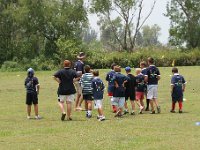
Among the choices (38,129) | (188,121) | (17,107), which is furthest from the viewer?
(17,107)

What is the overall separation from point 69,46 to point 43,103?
3432 cm

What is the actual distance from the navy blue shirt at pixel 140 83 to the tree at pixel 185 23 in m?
61.8

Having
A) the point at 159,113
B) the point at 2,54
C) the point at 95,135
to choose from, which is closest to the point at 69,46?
the point at 2,54

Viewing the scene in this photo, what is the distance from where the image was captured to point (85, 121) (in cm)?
1559

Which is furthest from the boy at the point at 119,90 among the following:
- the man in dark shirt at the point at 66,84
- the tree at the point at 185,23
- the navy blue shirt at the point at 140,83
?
the tree at the point at 185,23

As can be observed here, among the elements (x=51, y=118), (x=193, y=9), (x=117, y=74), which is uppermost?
(x=193, y=9)

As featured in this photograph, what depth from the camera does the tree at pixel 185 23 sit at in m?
79.1

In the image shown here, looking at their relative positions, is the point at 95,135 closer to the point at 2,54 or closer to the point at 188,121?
the point at 188,121

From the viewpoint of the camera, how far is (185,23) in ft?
266

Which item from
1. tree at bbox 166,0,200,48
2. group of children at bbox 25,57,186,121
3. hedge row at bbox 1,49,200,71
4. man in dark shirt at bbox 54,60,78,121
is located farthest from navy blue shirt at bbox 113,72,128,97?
tree at bbox 166,0,200,48

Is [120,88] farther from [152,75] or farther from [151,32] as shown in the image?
[151,32]

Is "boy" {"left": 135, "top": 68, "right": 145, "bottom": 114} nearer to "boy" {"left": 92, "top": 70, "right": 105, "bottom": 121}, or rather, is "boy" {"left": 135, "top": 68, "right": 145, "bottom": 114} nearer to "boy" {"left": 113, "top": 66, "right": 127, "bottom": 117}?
"boy" {"left": 113, "top": 66, "right": 127, "bottom": 117}

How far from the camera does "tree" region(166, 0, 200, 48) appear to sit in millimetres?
79125

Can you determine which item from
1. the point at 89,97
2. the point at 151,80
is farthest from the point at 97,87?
the point at 151,80
